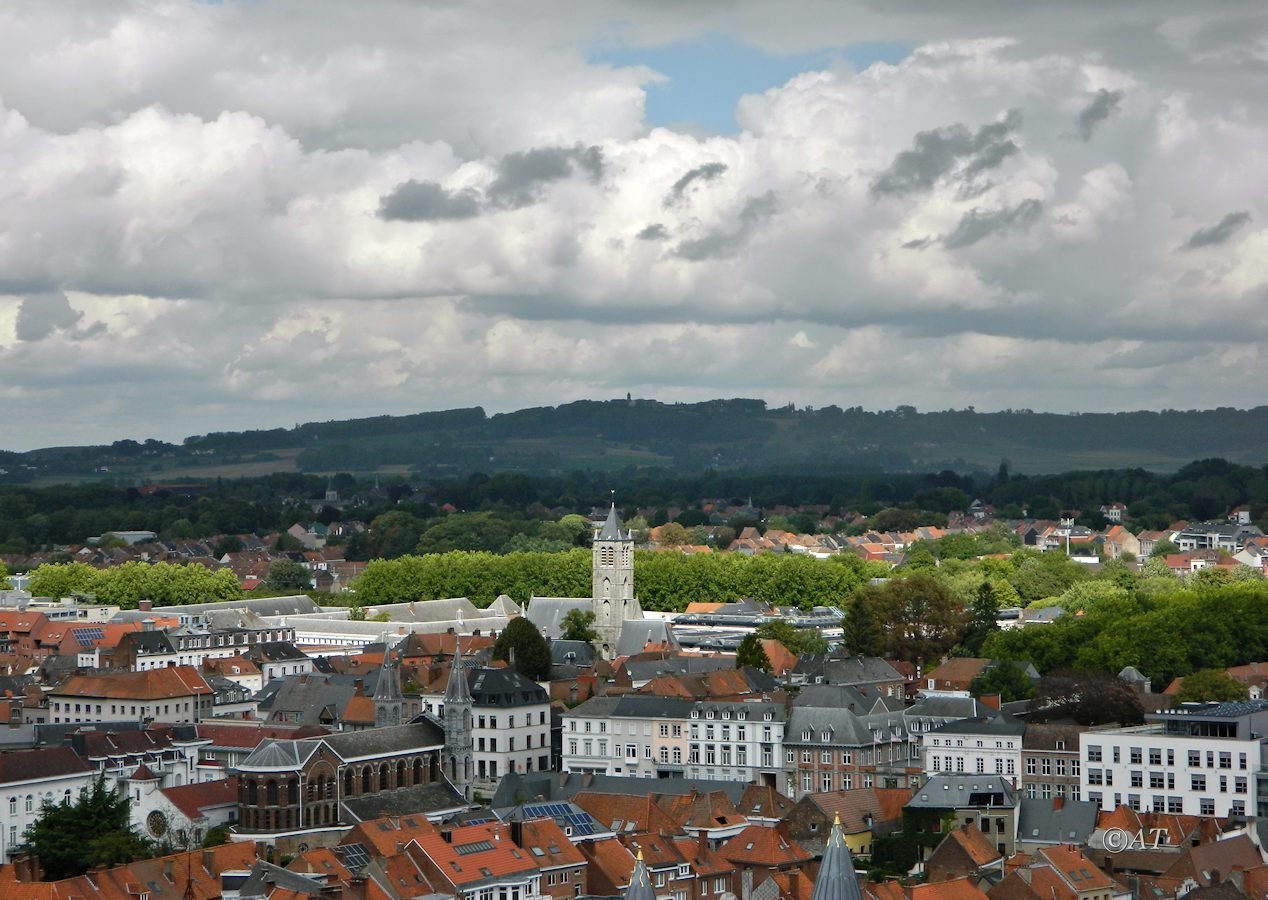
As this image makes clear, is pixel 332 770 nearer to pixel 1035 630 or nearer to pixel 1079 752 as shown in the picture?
pixel 1079 752

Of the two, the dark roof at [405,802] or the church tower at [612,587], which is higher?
the church tower at [612,587]

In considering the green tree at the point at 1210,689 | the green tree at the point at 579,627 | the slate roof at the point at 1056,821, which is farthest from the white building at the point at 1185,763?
the green tree at the point at 579,627

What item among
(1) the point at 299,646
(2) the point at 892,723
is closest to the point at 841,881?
(2) the point at 892,723

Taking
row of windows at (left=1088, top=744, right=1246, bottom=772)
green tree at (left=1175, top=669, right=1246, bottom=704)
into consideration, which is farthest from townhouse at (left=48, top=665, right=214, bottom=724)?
green tree at (left=1175, top=669, right=1246, bottom=704)

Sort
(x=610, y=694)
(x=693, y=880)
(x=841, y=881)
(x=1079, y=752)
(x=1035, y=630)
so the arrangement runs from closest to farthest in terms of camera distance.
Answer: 1. (x=841, y=881)
2. (x=693, y=880)
3. (x=1079, y=752)
4. (x=610, y=694)
5. (x=1035, y=630)

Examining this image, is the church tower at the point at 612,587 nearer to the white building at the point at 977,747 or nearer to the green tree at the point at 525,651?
the green tree at the point at 525,651

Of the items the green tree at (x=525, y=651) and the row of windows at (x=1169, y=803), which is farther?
the green tree at (x=525, y=651)
